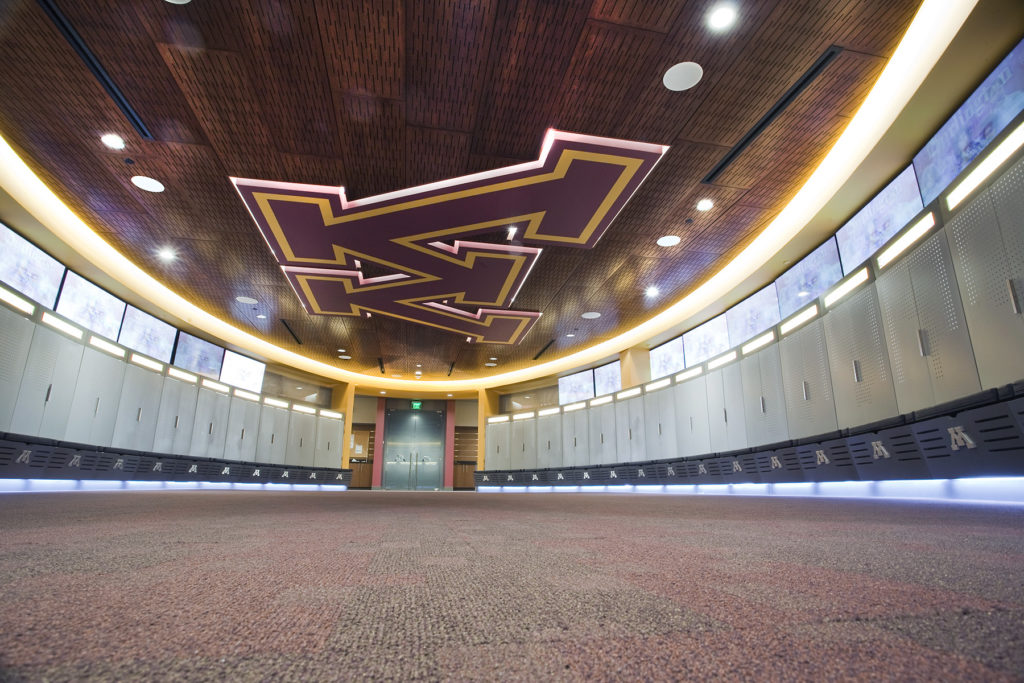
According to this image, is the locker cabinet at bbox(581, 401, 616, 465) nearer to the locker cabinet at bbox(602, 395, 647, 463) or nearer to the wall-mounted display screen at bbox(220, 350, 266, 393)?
the locker cabinet at bbox(602, 395, 647, 463)

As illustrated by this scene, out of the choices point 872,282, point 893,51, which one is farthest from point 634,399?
point 893,51

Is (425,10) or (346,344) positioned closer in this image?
(425,10)

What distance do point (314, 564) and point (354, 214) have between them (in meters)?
5.52

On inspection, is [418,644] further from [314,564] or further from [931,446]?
[931,446]

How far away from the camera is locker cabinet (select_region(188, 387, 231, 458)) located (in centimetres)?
1012

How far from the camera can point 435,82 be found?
13.8 feet

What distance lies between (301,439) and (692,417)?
33.3 ft

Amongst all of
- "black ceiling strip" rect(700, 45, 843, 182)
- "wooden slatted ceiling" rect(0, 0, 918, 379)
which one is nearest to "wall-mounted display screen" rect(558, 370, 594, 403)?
"wooden slatted ceiling" rect(0, 0, 918, 379)

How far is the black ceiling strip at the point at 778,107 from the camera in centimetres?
405

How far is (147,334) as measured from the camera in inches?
368

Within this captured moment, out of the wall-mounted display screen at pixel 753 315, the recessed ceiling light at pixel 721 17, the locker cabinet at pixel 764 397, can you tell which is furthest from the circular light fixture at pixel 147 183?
the wall-mounted display screen at pixel 753 315

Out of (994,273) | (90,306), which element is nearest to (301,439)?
(90,306)

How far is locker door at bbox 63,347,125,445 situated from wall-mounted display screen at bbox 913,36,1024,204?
11.0 metres

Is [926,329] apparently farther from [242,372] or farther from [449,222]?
[242,372]
